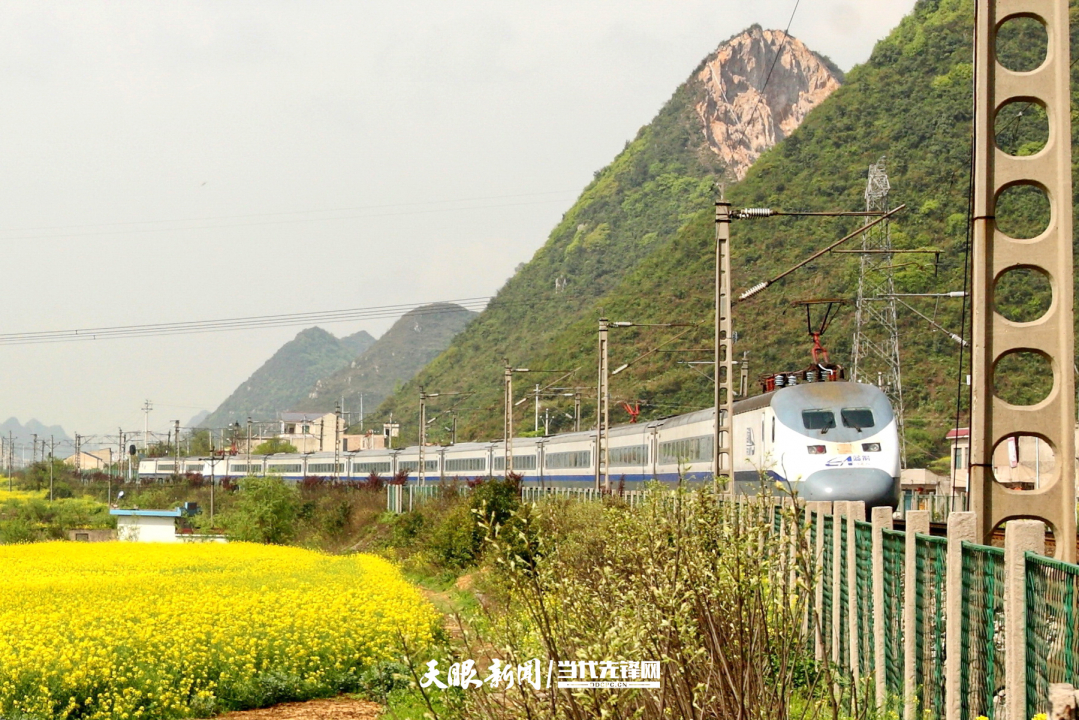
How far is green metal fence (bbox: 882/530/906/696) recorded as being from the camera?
8.37 m

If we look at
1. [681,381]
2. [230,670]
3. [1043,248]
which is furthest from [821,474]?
[681,381]

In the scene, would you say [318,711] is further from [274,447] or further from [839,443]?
[274,447]

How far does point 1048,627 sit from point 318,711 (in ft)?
24.9

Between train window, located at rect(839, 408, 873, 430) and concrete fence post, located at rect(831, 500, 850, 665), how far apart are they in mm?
11636

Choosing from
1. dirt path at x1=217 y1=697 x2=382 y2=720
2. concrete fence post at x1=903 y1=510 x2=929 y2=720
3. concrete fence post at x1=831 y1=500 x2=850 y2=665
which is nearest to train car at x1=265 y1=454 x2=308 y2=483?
dirt path at x1=217 y1=697 x2=382 y2=720

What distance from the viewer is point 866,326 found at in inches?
2269

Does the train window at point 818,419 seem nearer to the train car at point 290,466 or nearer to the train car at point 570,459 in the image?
the train car at point 570,459

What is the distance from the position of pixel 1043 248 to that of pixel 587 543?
548cm

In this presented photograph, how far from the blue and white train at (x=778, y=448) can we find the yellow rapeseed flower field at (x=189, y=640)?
374cm

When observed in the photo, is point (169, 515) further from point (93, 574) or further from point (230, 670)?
point (230, 670)

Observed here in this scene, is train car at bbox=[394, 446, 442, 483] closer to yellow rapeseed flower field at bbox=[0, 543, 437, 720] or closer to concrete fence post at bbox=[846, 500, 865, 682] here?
yellow rapeseed flower field at bbox=[0, 543, 437, 720]

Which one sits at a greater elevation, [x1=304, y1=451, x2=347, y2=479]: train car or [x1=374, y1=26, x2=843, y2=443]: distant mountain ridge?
[x1=374, y1=26, x2=843, y2=443]: distant mountain ridge

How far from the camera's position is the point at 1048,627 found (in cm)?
571

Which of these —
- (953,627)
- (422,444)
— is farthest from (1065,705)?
(422,444)
